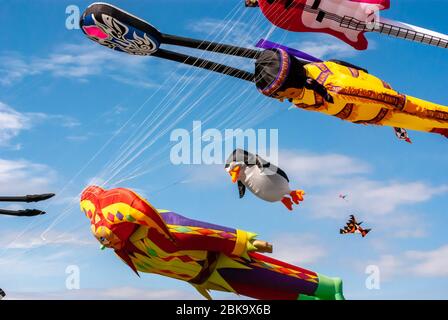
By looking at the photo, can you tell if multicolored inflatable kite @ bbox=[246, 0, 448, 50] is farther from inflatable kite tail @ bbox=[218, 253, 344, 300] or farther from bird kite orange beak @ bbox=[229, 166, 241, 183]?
inflatable kite tail @ bbox=[218, 253, 344, 300]

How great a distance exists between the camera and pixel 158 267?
1198 centimetres

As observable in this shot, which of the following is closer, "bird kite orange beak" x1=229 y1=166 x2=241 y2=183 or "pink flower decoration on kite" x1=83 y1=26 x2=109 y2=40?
"pink flower decoration on kite" x1=83 y1=26 x2=109 y2=40

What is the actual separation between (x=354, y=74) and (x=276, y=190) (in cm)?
224

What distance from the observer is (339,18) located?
509 inches

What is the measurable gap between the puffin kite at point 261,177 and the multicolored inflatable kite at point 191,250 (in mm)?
728

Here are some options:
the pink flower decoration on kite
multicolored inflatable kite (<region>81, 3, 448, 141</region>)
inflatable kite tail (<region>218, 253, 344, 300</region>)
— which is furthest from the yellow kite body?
the pink flower decoration on kite

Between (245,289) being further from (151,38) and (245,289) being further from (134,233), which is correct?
(151,38)

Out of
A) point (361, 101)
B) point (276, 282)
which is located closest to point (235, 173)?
point (276, 282)

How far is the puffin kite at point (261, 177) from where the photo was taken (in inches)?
479

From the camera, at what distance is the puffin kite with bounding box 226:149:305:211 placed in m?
12.2

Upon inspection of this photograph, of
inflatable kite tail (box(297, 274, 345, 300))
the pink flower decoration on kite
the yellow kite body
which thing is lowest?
inflatable kite tail (box(297, 274, 345, 300))

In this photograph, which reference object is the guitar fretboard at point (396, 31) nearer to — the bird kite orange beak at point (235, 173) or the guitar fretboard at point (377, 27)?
the guitar fretboard at point (377, 27)

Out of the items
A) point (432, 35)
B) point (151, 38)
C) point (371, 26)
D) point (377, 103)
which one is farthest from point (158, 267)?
point (432, 35)

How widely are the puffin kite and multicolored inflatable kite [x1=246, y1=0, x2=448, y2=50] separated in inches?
89.9
